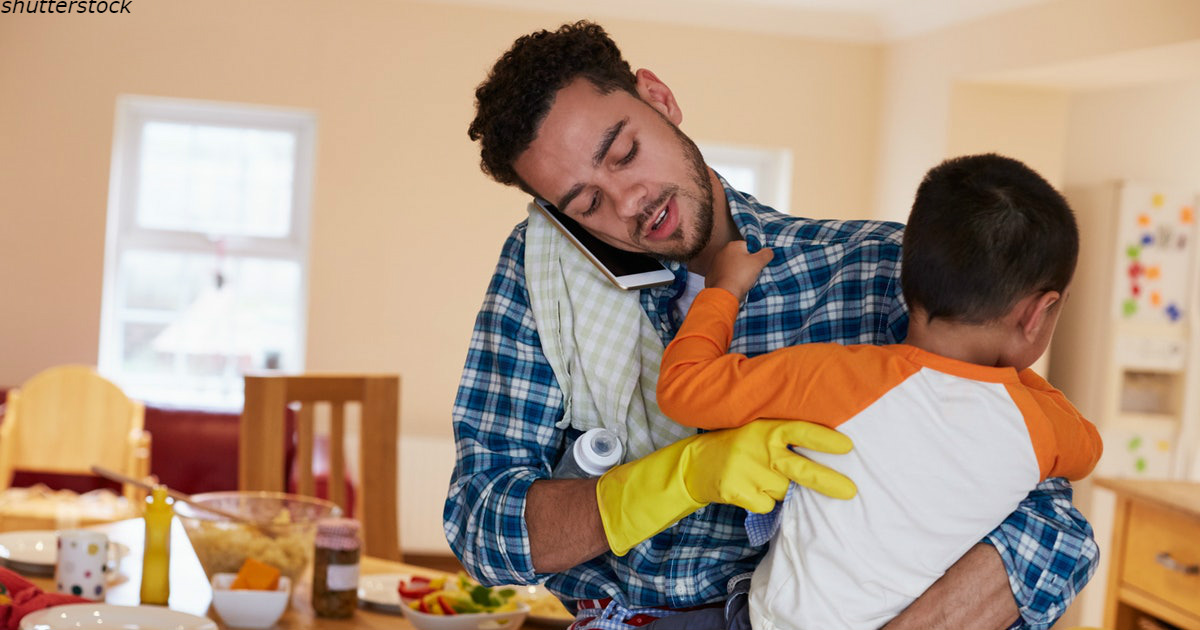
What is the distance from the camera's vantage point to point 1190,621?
2574mm

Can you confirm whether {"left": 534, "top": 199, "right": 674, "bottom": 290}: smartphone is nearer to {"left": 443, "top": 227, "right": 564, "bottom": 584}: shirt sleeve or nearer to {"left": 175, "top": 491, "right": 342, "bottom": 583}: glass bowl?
{"left": 443, "top": 227, "right": 564, "bottom": 584}: shirt sleeve

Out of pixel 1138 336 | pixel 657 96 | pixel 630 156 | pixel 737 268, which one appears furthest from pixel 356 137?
pixel 737 268

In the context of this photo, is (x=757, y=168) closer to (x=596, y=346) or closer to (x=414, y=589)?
(x=414, y=589)

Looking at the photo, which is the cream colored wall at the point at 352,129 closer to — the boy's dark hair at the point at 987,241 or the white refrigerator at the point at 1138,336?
the white refrigerator at the point at 1138,336

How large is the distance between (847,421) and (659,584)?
0.30 m

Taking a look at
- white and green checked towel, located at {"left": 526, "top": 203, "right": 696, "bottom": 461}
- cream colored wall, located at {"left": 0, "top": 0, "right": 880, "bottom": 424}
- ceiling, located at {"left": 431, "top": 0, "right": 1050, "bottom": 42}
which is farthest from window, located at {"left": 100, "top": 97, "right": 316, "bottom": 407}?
white and green checked towel, located at {"left": 526, "top": 203, "right": 696, "bottom": 461}

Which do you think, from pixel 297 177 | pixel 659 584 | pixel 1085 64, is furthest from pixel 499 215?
pixel 659 584

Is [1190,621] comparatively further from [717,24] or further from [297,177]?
[297,177]

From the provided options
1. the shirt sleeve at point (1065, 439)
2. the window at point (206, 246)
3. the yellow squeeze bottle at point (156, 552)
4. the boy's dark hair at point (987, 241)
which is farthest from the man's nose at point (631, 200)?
the window at point (206, 246)

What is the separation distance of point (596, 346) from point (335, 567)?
2.35 ft

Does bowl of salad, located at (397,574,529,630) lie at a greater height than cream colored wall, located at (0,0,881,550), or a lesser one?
lesser

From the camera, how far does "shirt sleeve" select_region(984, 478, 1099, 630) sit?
1.04 metres

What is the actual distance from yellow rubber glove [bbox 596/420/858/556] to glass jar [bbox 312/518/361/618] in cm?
72

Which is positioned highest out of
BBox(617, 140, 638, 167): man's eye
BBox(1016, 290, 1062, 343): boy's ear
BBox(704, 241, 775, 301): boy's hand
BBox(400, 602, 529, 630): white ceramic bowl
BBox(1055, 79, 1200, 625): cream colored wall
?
BBox(1055, 79, 1200, 625): cream colored wall
